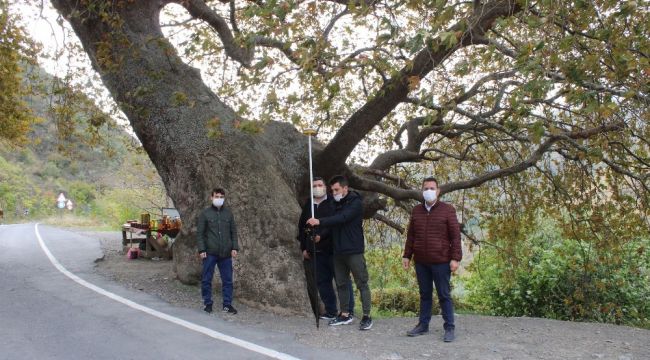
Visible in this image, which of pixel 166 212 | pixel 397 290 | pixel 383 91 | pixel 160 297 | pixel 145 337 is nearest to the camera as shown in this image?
pixel 145 337

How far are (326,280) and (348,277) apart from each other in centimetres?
41

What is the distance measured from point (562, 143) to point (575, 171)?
5.35ft

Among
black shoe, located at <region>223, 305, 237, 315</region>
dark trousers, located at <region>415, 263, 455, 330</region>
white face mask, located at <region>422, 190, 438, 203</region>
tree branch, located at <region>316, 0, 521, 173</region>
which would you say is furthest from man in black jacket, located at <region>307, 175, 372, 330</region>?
tree branch, located at <region>316, 0, 521, 173</region>

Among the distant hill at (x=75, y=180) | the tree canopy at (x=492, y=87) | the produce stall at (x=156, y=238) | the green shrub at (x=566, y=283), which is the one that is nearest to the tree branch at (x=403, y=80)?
the tree canopy at (x=492, y=87)

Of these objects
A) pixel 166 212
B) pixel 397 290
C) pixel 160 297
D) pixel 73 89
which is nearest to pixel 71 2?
pixel 73 89

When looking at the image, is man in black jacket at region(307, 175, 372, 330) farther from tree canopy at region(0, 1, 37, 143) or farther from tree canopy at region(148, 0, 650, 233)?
tree canopy at region(0, 1, 37, 143)

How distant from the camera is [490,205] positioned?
12359mm

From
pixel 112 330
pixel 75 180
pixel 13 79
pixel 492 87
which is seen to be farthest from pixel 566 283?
pixel 75 180

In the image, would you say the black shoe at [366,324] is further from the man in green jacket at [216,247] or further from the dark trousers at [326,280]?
the man in green jacket at [216,247]

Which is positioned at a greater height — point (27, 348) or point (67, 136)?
point (67, 136)

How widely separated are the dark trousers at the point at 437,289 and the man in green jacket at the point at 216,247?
2.57 m

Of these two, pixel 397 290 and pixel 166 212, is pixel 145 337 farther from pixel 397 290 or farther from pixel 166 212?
pixel 397 290

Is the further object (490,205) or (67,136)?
(490,205)

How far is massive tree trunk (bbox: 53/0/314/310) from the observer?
7.94 m
